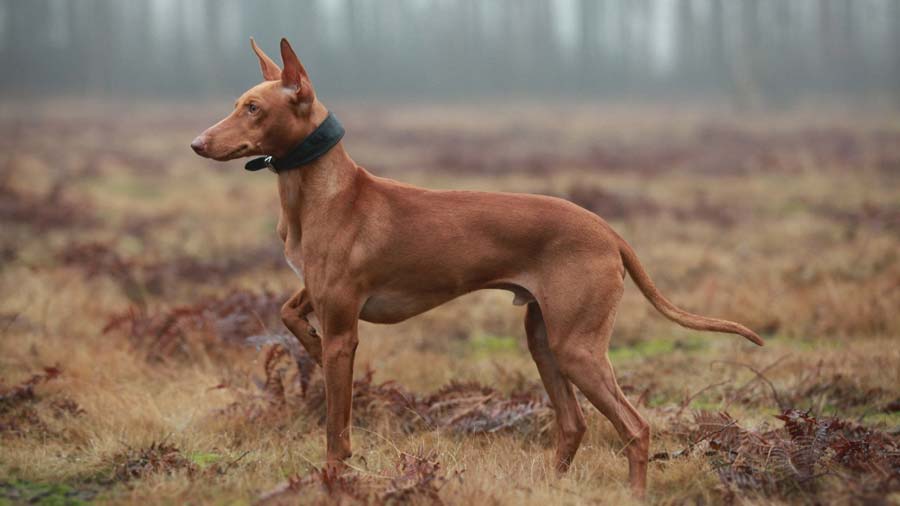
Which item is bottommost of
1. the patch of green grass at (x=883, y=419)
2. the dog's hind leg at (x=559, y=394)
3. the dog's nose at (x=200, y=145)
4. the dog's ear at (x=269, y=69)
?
the patch of green grass at (x=883, y=419)

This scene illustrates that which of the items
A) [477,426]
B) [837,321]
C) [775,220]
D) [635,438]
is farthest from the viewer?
[775,220]

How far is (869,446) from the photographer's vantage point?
187 inches

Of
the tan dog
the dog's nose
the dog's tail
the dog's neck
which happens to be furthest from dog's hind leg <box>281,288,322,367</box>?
the dog's tail

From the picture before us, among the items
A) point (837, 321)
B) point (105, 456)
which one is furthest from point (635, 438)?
point (837, 321)

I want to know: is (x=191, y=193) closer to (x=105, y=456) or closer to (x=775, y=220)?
(x=775, y=220)

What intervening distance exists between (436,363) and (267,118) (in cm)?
333

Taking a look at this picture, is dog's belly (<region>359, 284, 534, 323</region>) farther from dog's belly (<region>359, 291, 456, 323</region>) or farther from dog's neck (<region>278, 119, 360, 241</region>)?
dog's neck (<region>278, 119, 360, 241</region>)

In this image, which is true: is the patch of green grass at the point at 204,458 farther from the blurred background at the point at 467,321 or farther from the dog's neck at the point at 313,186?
the dog's neck at the point at 313,186

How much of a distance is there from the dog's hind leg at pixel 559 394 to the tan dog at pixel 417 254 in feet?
0.71

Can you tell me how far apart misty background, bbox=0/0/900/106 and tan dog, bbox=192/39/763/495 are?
4212cm

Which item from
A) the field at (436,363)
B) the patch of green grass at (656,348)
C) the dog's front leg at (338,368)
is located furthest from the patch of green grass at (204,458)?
the patch of green grass at (656,348)

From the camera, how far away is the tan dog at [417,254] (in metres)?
4.59

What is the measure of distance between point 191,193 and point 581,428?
1224cm

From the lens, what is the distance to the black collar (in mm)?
4727
